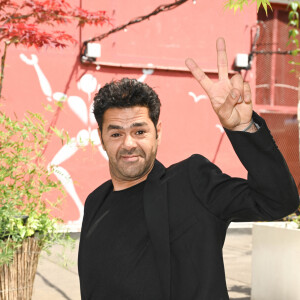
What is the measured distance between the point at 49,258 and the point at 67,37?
3.19 meters

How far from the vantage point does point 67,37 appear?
6645mm

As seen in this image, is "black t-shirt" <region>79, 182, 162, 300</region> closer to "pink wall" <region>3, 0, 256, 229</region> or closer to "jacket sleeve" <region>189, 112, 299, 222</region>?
"jacket sleeve" <region>189, 112, 299, 222</region>

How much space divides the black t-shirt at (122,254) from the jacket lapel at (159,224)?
0.05 m

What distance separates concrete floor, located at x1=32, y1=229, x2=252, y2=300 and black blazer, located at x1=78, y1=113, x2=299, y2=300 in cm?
331

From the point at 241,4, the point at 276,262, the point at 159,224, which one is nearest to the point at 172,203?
the point at 159,224

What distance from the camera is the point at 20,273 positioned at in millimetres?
3537

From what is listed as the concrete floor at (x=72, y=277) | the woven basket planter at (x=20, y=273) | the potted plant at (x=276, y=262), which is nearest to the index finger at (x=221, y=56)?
the woven basket planter at (x=20, y=273)

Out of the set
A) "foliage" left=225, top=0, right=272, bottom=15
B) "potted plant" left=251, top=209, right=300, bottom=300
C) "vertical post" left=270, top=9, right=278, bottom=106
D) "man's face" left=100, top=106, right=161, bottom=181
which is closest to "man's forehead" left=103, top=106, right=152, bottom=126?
"man's face" left=100, top=106, right=161, bottom=181

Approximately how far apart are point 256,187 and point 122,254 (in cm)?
55

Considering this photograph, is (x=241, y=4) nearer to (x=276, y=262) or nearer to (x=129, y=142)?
(x=129, y=142)

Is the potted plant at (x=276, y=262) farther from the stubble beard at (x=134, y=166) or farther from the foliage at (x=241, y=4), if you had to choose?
the stubble beard at (x=134, y=166)

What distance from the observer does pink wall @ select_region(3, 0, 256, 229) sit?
8.91 m

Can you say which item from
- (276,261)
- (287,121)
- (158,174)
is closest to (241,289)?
(276,261)

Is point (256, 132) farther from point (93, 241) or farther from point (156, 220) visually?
point (93, 241)
